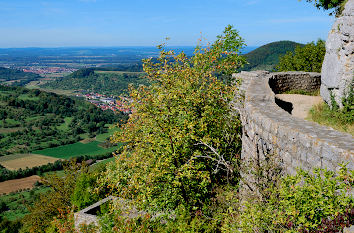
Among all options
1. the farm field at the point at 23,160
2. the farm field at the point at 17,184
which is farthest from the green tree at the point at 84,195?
the farm field at the point at 23,160

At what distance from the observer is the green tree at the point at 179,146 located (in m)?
8.52

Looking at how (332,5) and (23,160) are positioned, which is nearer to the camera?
(332,5)

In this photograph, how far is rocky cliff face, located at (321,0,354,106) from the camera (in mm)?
11570

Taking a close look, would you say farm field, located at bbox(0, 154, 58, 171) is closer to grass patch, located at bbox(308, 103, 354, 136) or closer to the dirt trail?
the dirt trail

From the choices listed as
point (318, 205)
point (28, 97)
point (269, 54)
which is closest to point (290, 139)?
point (318, 205)

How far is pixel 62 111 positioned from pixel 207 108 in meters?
149

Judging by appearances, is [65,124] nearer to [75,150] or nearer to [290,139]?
[75,150]

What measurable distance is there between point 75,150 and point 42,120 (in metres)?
42.0

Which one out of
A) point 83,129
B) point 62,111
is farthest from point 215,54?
point 62,111

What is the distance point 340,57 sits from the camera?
40.1 feet

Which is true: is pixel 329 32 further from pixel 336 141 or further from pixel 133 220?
pixel 133 220

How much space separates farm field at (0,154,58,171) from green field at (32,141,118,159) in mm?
4032

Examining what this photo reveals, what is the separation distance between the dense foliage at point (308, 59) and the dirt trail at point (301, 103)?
1962 centimetres

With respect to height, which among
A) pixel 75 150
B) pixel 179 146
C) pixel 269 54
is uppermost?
pixel 269 54
